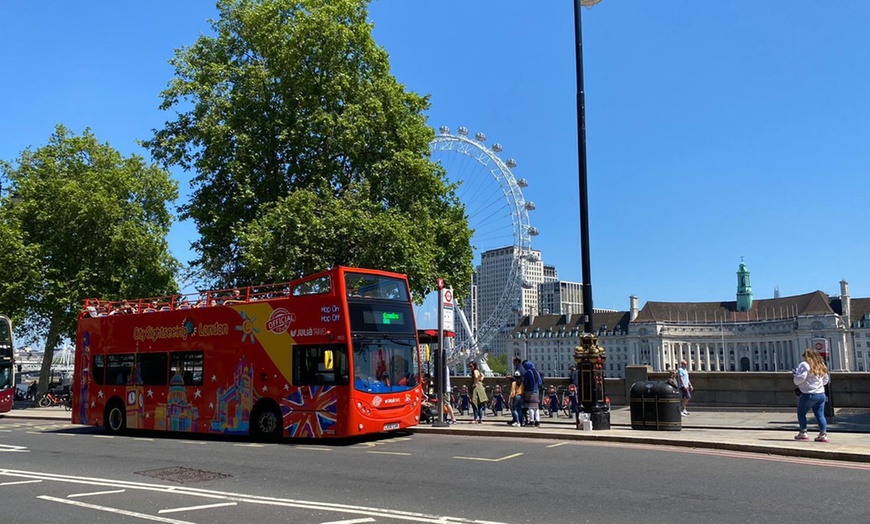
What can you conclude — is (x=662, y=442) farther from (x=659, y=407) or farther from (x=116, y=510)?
(x=116, y=510)

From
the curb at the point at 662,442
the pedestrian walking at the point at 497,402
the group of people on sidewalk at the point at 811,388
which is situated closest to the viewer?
the curb at the point at 662,442

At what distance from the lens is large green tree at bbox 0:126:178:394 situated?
37188 millimetres

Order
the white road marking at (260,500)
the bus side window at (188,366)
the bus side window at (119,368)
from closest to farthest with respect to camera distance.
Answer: the white road marking at (260,500), the bus side window at (188,366), the bus side window at (119,368)

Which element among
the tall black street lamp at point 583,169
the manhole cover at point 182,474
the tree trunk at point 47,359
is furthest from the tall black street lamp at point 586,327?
the tree trunk at point 47,359

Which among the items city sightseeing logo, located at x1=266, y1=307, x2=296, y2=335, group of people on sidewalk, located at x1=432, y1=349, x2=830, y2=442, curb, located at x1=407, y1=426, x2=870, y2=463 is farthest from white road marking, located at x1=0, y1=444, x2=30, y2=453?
group of people on sidewalk, located at x1=432, y1=349, x2=830, y2=442

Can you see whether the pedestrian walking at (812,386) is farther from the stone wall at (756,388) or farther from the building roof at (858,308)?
the building roof at (858,308)

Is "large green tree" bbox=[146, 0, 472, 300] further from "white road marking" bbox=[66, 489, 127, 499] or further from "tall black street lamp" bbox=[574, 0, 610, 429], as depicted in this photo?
"white road marking" bbox=[66, 489, 127, 499]

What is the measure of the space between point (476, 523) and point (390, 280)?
1003 centimetres

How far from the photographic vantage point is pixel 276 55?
29.2m

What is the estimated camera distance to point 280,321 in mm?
17047

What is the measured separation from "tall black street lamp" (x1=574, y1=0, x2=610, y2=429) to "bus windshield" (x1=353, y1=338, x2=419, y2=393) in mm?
3934

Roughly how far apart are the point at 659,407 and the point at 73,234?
3338 centimetres

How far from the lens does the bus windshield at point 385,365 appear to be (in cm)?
1574

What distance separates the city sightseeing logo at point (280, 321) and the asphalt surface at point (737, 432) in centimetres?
448
